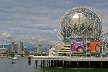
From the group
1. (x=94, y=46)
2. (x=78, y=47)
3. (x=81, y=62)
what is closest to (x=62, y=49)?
(x=78, y=47)

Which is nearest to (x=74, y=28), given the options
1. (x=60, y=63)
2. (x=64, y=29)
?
(x=64, y=29)

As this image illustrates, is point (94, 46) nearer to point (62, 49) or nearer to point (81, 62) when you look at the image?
point (62, 49)

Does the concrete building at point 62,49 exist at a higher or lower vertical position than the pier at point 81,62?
higher

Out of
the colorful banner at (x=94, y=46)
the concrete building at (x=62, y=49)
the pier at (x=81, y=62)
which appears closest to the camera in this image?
the pier at (x=81, y=62)

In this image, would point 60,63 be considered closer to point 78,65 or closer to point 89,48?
point 78,65

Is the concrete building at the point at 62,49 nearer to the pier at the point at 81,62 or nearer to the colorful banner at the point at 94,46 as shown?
the colorful banner at the point at 94,46

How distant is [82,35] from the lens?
12650cm

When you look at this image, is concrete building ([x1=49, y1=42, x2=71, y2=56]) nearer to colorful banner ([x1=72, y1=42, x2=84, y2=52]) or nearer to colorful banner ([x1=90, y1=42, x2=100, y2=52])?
colorful banner ([x1=72, y1=42, x2=84, y2=52])

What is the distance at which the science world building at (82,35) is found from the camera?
11375 centimetres

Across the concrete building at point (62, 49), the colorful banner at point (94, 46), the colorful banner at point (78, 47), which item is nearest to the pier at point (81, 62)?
the colorful banner at point (78, 47)

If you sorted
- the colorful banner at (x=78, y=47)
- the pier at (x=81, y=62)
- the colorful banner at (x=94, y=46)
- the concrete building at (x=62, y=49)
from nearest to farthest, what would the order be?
the pier at (x=81, y=62) < the colorful banner at (x=78, y=47) < the colorful banner at (x=94, y=46) < the concrete building at (x=62, y=49)

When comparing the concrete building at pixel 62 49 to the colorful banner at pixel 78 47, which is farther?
the concrete building at pixel 62 49

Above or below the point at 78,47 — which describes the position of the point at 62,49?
below

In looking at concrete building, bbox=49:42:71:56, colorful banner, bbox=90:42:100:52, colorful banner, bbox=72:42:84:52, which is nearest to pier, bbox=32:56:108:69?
colorful banner, bbox=72:42:84:52
